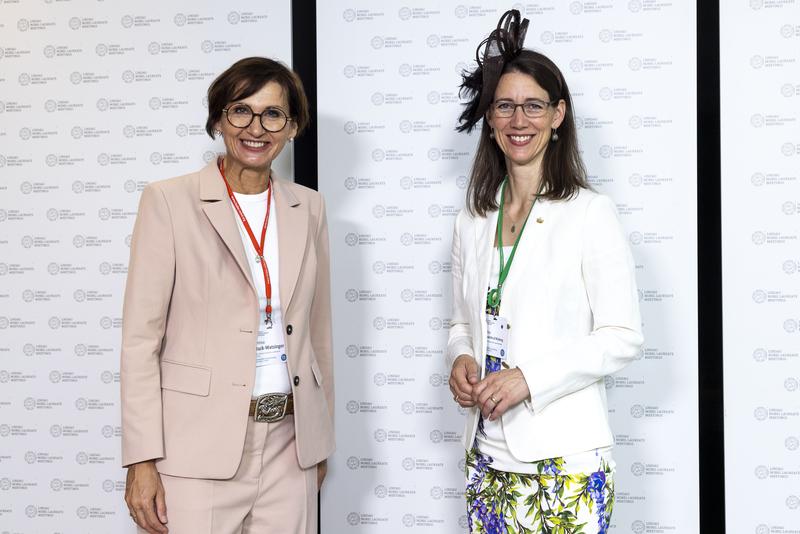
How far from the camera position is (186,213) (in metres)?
1.85

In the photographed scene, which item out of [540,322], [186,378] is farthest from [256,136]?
[540,322]

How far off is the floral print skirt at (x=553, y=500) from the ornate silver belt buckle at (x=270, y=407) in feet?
1.83

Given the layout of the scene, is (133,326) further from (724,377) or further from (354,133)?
(724,377)

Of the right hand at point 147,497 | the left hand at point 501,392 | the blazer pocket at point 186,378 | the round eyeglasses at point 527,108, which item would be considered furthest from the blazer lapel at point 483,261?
the right hand at point 147,497

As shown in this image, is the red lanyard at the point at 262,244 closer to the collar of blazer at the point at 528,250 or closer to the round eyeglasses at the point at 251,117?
the round eyeglasses at the point at 251,117

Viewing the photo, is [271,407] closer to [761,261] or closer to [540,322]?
[540,322]

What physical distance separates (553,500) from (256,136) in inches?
45.6

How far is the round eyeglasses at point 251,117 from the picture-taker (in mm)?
1936

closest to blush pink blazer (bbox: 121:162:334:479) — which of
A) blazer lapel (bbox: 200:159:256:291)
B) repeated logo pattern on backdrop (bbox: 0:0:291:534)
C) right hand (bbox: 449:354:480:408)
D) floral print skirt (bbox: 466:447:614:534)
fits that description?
blazer lapel (bbox: 200:159:256:291)

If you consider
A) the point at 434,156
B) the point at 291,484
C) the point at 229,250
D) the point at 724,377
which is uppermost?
the point at 434,156

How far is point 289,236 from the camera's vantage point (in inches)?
77.0

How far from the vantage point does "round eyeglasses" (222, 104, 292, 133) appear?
76.2 inches

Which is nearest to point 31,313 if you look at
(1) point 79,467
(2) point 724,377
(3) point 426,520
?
(1) point 79,467

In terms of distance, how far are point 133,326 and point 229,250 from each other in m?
0.29
